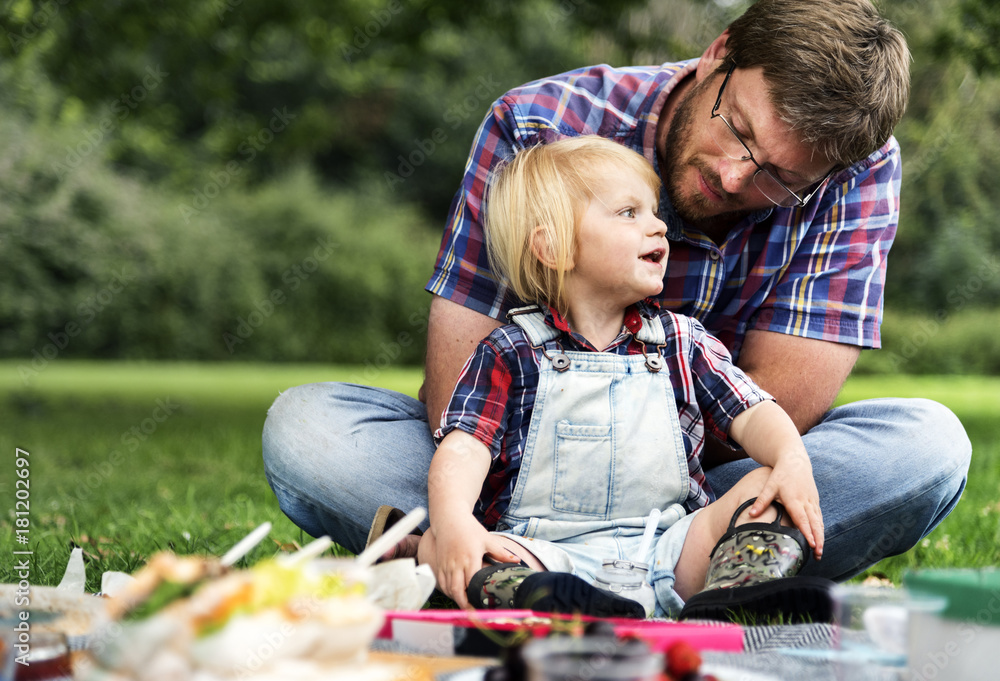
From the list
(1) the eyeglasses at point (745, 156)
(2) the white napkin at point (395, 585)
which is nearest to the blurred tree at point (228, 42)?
(1) the eyeglasses at point (745, 156)

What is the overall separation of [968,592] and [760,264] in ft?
4.35

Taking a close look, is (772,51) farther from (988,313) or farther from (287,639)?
(988,313)

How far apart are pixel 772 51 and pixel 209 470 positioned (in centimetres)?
349

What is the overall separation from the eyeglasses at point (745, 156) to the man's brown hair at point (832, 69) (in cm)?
10

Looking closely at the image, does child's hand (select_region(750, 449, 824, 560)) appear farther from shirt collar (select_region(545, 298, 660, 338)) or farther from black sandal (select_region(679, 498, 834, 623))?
shirt collar (select_region(545, 298, 660, 338))

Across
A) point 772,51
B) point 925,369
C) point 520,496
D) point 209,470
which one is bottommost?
point 925,369

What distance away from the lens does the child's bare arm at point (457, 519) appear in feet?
5.58

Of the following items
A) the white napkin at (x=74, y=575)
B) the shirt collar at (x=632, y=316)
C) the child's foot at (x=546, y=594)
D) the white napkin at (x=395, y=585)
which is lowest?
the white napkin at (x=74, y=575)

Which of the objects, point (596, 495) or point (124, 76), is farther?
point (124, 76)

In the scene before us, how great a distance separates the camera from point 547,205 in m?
2.04

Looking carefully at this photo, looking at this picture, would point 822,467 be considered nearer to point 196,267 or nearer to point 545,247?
point 545,247

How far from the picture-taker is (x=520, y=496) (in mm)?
1954

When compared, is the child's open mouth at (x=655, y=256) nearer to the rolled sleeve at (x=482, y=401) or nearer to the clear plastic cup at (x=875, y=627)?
the rolled sleeve at (x=482, y=401)

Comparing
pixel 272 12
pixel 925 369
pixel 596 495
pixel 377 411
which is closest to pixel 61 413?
pixel 272 12
